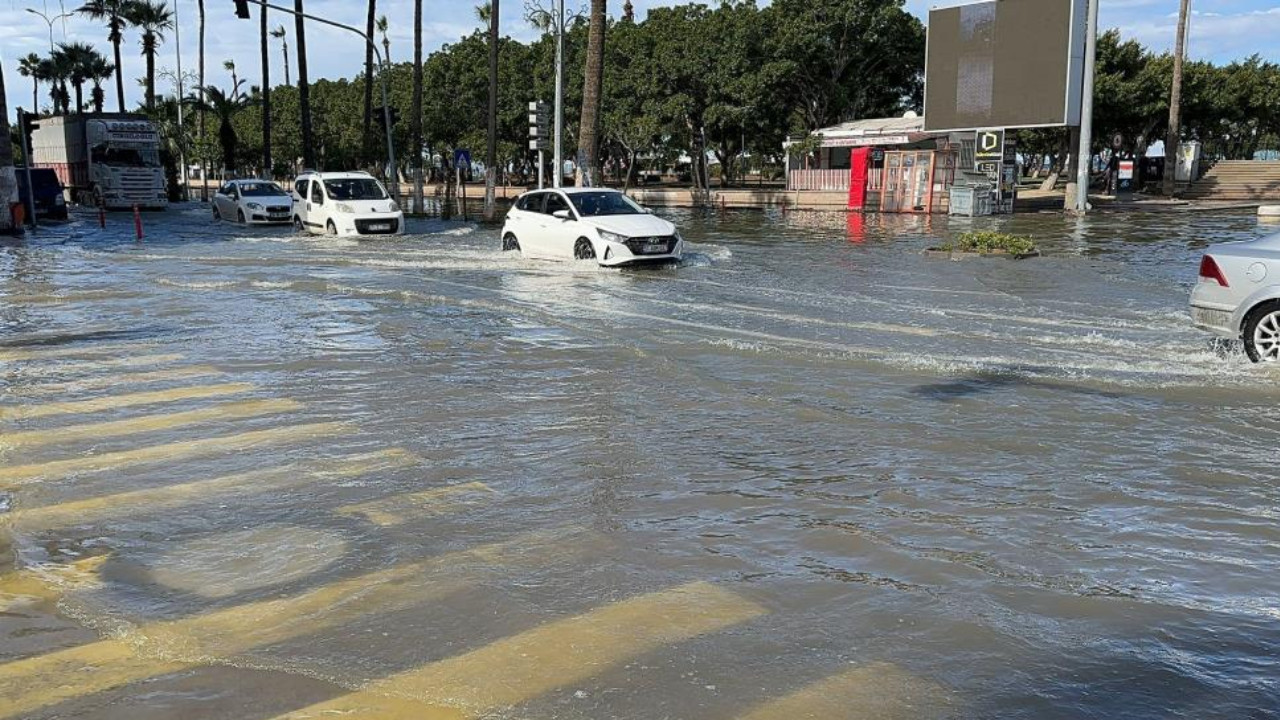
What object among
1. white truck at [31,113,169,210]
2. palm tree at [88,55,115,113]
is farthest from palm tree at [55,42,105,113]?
white truck at [31,113,169,210]

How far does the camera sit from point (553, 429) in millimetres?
7617

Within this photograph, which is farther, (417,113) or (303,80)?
(303,80)

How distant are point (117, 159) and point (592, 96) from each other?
24665mm

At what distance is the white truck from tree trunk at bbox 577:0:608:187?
75.4 ft

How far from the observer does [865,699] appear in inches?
147

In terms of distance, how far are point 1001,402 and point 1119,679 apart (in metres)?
4.59

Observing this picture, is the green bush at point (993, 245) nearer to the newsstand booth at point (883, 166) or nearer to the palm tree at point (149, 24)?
the newsstand booth at point (883, 166)

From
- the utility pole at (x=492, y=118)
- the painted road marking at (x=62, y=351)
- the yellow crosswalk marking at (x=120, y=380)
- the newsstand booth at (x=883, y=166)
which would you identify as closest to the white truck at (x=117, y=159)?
the utility pole at (x=492, y=118)

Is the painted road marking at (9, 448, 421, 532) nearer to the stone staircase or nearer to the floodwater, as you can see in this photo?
the floodwater

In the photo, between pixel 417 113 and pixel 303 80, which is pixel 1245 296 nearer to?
pixel 417 113

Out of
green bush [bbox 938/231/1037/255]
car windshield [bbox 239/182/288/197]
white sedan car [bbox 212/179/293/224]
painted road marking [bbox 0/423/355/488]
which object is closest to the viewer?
painted road marking [bbox 0/423/355/488]

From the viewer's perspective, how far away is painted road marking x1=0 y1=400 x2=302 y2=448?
24.3 ft

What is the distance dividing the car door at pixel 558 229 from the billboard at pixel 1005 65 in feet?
74.6

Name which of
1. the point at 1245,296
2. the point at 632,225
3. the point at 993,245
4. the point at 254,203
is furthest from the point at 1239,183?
the point at 1245,296
